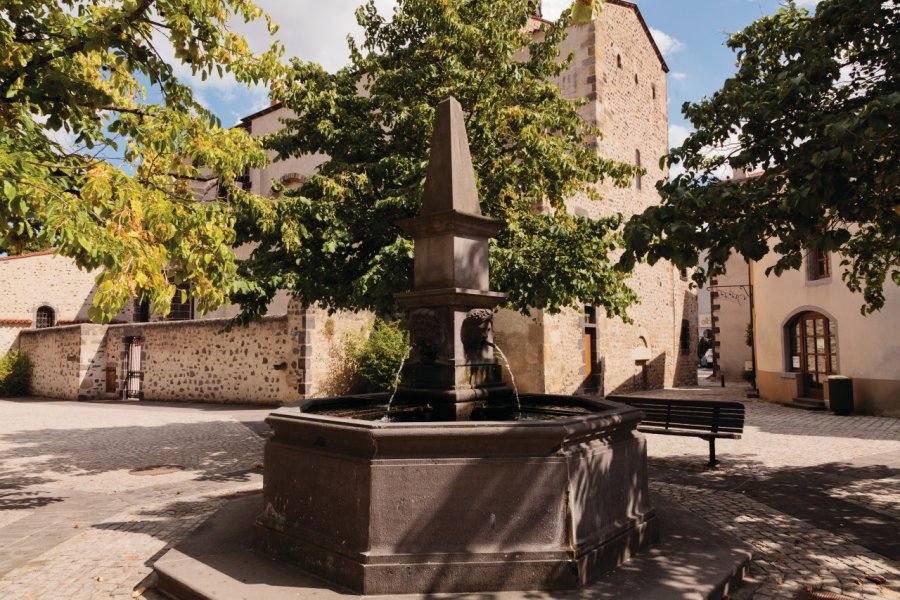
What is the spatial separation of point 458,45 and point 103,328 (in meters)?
19.0

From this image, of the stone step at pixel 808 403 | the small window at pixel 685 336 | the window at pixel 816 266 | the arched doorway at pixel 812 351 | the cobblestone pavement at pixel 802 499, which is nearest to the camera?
the cobblestone pavement at pixel 802 499

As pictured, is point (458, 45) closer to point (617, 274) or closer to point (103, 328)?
point (617, 274)

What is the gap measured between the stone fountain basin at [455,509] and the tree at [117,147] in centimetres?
229

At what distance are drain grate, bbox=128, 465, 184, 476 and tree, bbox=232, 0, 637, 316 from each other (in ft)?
7.84

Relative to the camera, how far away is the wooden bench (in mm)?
7574

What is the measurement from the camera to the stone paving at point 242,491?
3992mm

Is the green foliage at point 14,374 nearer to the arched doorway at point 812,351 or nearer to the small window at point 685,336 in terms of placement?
the small window at point 685,336

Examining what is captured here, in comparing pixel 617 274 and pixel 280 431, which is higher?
pixel 617 274

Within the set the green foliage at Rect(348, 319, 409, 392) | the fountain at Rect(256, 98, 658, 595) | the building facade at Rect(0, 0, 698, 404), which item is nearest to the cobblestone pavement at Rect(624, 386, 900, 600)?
the fountain at Rect(256, 98, 658, 595)

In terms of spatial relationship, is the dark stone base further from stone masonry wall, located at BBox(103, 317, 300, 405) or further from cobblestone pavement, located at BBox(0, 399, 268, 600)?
stone masonry wall, located at BBox(103, 317, 300, 405)

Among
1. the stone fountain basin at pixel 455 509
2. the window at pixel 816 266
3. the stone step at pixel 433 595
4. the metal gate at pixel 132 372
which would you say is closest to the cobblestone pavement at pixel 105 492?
the stone step at pixel 433 595

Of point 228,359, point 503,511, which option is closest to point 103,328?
point 228,359

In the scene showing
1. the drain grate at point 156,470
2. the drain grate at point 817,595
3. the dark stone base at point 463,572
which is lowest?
the drain grate at point 156,470

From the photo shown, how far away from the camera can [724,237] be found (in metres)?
5.00
